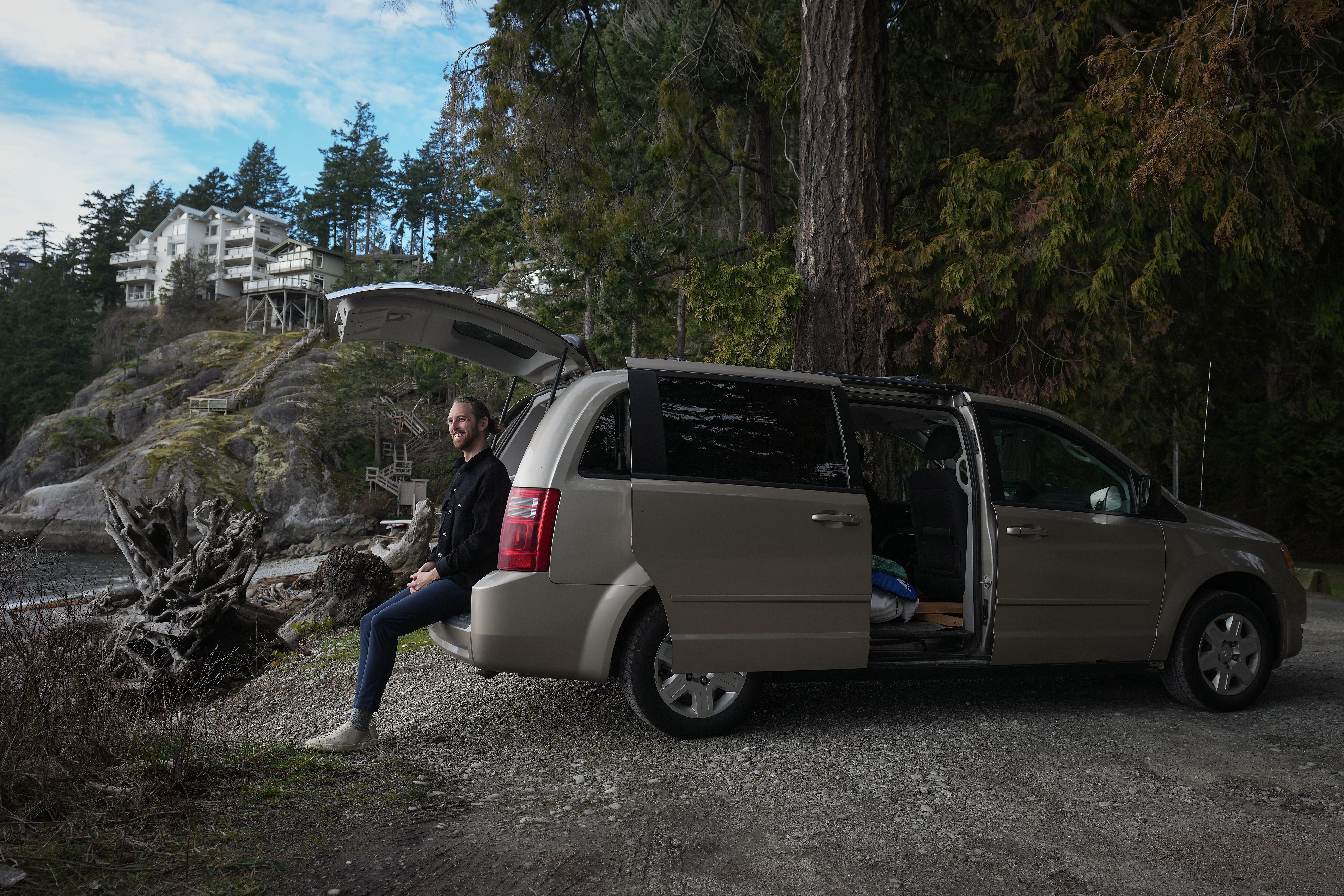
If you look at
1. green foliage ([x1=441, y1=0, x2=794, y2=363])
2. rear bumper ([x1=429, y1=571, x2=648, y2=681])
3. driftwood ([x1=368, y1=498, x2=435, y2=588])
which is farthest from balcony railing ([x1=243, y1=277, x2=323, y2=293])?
rear bumper ([x1=429, y1=571, x2=648, y2=681])

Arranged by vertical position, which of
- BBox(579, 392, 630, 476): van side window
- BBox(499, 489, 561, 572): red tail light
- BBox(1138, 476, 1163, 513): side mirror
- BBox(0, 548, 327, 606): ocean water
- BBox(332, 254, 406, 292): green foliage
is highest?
BBox(332, 254, 406, 292): green foliage

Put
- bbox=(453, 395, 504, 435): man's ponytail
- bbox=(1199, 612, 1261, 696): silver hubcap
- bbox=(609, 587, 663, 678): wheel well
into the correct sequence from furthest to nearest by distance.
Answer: bbox=(1199, 612, 1261, 696): silver hubcap
bbox=(453, 395, 504, 435): man's ponytail
bbox=(609, 587, 663, 678): wheel well

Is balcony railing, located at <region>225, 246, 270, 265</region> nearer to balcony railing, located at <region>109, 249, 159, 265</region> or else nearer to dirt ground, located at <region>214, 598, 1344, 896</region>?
balcony railing, located at <region>109, 249, 159, 265</region>

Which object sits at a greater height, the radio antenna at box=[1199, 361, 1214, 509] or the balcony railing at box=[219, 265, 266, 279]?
the balcony railing at box=[219, 265, 266, 279]

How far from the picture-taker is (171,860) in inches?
121

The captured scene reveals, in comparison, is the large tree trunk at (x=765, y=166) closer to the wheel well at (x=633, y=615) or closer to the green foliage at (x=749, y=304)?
the green foliage at (x=749, y=304)

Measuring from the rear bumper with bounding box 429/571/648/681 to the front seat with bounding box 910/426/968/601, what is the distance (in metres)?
2.34

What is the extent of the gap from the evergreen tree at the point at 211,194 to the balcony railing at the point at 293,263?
18961 millimetres

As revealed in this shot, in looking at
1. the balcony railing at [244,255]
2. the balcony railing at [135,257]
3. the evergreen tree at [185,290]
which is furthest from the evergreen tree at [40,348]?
the balcony railing at [244,255]

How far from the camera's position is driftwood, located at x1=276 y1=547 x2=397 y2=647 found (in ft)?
30.9

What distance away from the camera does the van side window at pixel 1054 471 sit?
571 cm

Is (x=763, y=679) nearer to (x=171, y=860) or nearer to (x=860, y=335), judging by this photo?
(x=171, y=860)

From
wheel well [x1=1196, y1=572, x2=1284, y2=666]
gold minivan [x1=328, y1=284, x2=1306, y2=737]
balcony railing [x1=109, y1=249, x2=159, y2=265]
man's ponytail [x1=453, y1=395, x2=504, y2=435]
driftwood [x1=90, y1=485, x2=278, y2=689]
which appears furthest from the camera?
Result: balcony railing [x1=109, y1=249, x2=159, y2=265]

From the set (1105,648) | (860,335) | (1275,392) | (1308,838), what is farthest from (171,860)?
(1275,392)
